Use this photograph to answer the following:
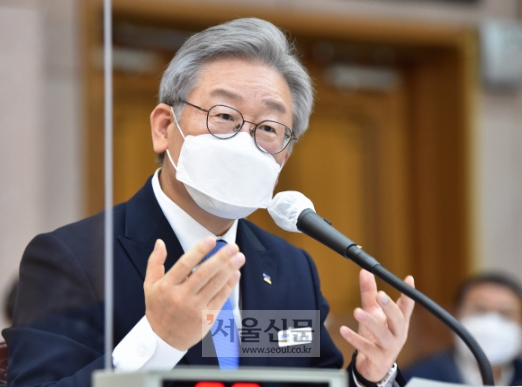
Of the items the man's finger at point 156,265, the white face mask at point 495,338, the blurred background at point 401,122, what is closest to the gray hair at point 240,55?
the man's finger at point 156,265

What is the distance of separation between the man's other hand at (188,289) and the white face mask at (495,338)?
2392mm

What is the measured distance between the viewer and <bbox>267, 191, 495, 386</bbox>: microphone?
4.33 feet

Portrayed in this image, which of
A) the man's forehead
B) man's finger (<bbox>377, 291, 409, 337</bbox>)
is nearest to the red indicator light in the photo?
man's finger (<bbox>377, 291, 409, 337</bbox>)

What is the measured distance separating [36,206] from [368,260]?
2.10ft

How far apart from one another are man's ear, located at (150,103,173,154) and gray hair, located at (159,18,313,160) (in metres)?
0.02

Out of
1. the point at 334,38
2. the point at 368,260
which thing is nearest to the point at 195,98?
the point at 368,260

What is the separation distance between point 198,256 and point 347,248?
0.33 meters

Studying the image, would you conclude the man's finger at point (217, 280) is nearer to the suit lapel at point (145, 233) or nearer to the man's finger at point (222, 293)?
the man's finger at point (222, 293)

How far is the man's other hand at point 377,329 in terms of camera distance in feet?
4.66

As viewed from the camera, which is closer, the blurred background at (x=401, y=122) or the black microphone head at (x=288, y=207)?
the black microphone head at (x=288, y=207)

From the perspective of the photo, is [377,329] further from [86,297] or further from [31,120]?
[31,120]

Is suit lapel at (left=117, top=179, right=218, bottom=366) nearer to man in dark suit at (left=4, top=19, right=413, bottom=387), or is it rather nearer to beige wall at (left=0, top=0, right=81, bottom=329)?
man in dark suit at (left=4, top=19, right=413, bottom=387)

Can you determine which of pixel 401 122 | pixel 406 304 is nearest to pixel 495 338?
pixel 401 122

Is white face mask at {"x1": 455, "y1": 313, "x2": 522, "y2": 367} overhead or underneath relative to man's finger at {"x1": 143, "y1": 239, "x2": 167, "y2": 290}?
underneath
